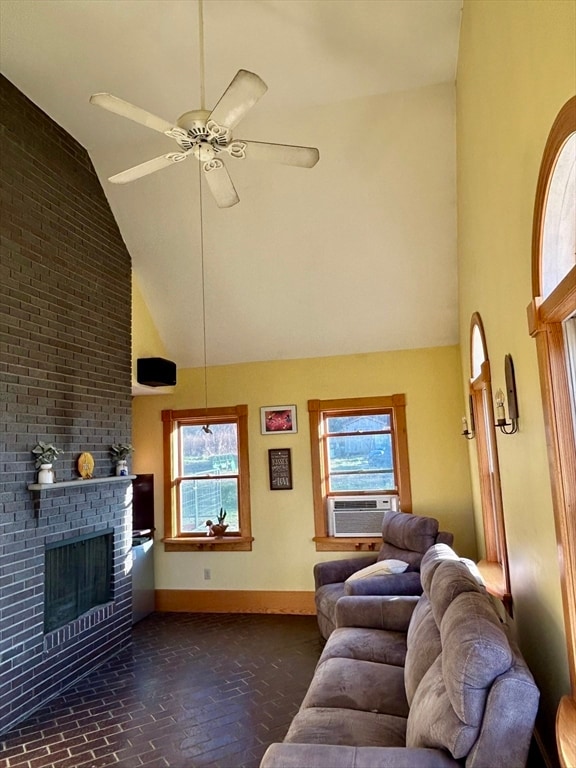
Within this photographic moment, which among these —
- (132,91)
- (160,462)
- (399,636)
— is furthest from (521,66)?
(160,462)

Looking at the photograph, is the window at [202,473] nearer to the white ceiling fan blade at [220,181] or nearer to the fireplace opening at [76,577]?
the fireplace opening at [76,577]

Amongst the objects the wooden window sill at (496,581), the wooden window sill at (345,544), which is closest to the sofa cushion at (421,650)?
the wooden window sill at (496,581)

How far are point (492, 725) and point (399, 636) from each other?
1.63 metres

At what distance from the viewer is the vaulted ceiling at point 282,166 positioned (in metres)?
3.11

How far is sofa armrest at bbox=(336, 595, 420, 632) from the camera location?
329 centimetres

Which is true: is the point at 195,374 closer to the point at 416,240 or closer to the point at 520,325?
the point at 416,240

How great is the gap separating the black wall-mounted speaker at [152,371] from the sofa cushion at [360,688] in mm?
3264

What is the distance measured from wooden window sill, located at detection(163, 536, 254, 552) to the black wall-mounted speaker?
177 cm

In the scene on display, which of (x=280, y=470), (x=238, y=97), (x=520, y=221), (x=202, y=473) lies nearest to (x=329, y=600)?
(x=280, y=470)

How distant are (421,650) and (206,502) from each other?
→ 3.68 m

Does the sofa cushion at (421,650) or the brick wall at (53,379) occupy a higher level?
the brick wall at (53,379)

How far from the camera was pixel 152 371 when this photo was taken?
5145 millimetres

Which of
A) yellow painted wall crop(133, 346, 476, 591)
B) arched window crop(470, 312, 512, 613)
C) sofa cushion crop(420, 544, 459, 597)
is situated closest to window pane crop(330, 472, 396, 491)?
yellow painted wall crop(133, 346, 476, 591)

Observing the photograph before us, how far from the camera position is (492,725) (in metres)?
1.62
